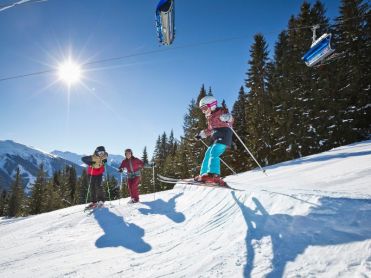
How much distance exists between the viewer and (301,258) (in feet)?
7.98

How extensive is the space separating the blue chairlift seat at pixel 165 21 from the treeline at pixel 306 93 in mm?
16152

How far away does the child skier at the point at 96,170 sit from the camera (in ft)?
31.2

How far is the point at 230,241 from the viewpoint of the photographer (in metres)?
3.27

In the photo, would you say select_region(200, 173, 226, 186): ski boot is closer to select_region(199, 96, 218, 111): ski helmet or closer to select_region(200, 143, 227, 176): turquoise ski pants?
select_region(200, 143, 227, 176): turquoise ski pants

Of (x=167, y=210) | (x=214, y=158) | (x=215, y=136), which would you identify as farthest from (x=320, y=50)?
(x=167, y=210)

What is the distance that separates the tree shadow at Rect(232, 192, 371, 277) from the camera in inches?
98.2

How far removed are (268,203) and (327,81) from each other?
76.9 ft

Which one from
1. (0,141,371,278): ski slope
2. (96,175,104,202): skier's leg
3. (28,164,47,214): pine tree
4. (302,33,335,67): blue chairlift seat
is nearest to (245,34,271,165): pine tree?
(302,33,335,67): blue chairlift seat

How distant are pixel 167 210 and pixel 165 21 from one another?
16.4 ft

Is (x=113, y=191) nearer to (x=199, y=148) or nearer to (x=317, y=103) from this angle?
(x=199, y=148)

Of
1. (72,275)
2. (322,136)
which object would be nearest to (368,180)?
(72,275)

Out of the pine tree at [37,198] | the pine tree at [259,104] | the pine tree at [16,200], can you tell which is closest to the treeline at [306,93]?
the pine tree at [259,104]

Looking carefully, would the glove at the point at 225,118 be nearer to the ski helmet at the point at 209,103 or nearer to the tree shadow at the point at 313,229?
the ski helmet at the point at 209,103

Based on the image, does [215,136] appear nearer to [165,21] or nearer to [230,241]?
[165,21]
